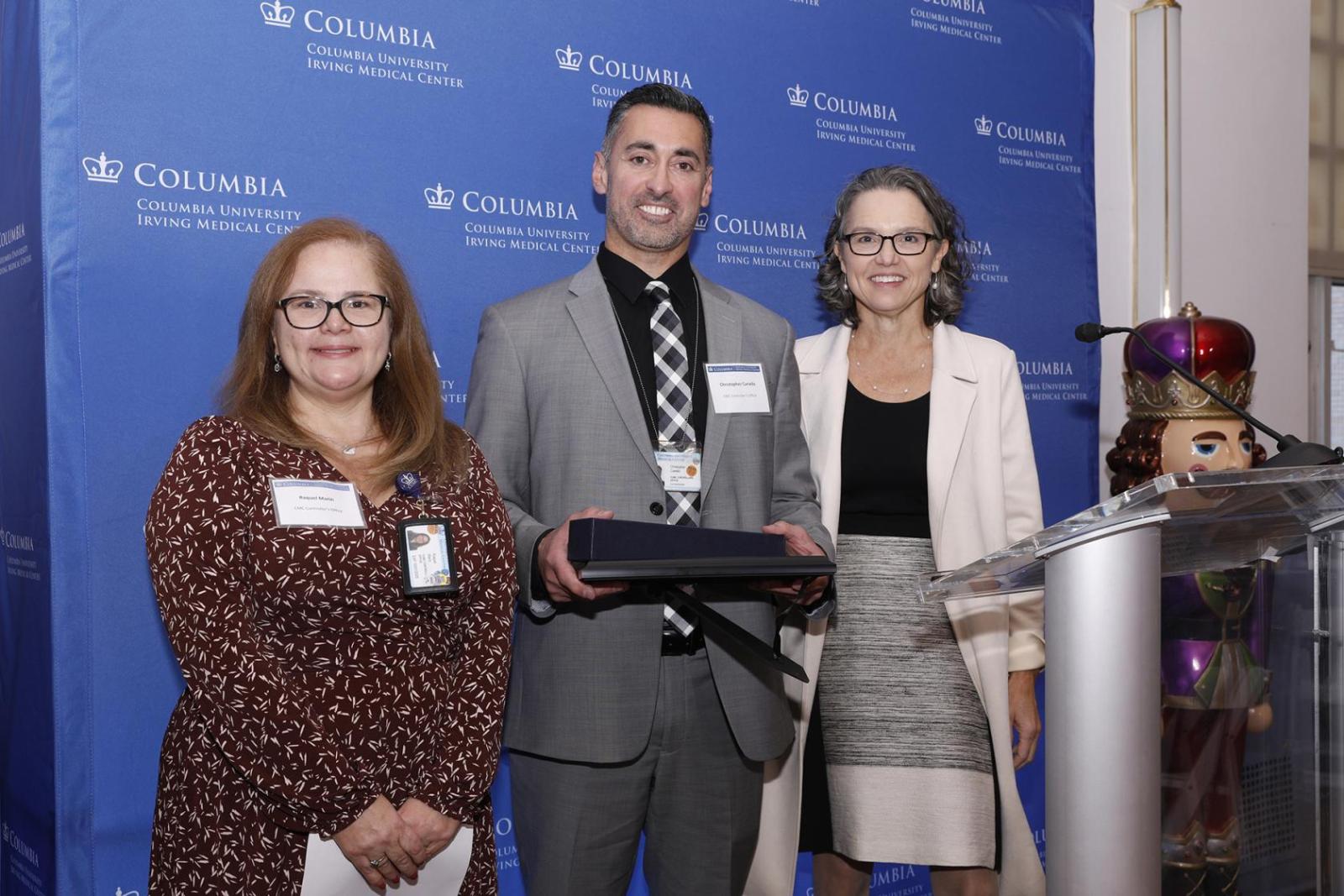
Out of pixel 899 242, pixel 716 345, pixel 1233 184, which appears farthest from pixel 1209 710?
pixel 1233 184

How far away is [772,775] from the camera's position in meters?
2.52

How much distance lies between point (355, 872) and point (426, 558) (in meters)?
0.52

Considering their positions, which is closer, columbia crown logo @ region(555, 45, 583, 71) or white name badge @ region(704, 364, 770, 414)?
white name badge @ region(704, 364, 770, 414)

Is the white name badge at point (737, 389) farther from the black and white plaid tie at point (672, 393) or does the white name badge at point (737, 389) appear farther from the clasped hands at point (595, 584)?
the clasped hands at point (595, 584)

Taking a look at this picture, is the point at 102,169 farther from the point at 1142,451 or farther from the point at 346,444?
the point at 1142,451

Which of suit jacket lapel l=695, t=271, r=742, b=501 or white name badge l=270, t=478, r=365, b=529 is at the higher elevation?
suit jacket lapel l=695, t=271, r=742, b=501

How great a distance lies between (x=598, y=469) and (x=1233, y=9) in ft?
12.4

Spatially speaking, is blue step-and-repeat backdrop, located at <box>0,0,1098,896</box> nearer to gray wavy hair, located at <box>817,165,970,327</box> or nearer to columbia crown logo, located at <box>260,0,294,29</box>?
columbia crown logo, located at <box>260,0,294,29</box>

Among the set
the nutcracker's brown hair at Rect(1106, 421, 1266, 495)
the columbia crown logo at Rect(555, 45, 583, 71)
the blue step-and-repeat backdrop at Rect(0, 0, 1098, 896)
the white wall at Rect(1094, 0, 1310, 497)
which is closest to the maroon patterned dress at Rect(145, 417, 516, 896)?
the blue step-and-repeat backdrop at Rect(0, 0, 1098, 896)

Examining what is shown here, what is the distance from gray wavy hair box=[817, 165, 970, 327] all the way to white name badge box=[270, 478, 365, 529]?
4.28 ft

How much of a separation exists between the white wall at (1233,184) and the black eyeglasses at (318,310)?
9.80 ft

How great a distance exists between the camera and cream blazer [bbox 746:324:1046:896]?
2.48 m

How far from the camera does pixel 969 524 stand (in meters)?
2.48

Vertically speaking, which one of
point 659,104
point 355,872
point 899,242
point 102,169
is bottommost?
point 355,872
